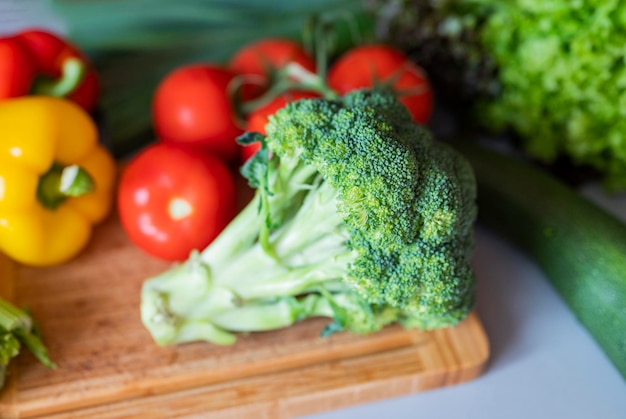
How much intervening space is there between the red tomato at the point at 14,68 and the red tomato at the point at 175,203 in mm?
222

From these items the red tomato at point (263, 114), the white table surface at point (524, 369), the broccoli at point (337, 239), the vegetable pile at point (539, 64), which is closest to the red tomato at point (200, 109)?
the red tomato at point (263, 114)

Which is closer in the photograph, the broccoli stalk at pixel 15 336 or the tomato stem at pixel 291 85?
the broccoli stalk at pixel 15 336

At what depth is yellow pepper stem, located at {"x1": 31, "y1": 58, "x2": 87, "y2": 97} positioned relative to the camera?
3.62 feet

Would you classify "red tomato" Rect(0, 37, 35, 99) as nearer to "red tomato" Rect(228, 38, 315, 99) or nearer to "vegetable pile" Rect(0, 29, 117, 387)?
"vegetable pile" Rect(0, 29, 117, 387)

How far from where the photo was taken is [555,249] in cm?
105

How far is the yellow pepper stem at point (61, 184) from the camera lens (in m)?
0.97

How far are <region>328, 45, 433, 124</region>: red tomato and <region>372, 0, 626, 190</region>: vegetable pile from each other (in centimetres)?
8

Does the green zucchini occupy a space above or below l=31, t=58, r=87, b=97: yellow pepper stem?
below

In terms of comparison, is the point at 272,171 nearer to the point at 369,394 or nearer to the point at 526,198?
the point at 369,394

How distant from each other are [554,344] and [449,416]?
212 millimetres

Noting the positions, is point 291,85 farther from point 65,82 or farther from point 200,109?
point 65,82

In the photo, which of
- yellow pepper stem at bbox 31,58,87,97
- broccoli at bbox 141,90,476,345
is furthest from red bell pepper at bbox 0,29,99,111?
broccoli at bbox 141,90,476,345

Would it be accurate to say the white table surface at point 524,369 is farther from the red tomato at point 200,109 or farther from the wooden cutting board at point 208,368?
the red tomato at point 200,109

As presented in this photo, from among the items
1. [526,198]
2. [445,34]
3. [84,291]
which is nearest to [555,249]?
[526,198]
